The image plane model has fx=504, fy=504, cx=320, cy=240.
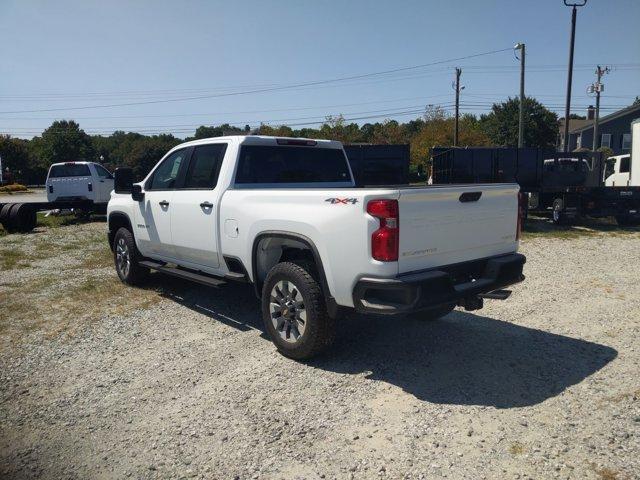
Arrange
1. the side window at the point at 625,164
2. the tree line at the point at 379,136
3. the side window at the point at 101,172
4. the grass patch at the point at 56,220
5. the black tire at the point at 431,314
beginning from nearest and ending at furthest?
the black tire at the point at 431,314 → the grass patch at the point at 56,220 → the side window at the point at 101,172 → the side window at the point at 625,164 → the tree line at the point at 379,136

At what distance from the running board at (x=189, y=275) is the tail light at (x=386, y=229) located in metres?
2.21

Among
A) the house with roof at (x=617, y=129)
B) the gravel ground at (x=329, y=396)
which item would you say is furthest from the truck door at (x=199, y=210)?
the house with roof at (x=617, y=129)

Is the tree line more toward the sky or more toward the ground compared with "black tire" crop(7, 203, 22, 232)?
more toward the sky

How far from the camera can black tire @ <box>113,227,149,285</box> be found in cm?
730

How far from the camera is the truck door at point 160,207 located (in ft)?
20.6

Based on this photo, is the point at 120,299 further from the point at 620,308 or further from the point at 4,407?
the point at 620,308

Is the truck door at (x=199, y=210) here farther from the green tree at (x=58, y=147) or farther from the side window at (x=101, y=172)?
the green tree at (x=58, y=147)

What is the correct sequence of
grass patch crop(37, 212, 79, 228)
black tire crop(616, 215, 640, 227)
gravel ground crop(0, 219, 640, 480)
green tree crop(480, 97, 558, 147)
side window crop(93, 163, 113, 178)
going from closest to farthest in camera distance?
gravel ground crop(0, 219, 640, 480)
black tire crop(616, 215, 640, 227)
grass patch crop(37, 212, 79, 228)
side window crop(93, 163, 113, 178)
green tree crop(480, 97, 558, 147)

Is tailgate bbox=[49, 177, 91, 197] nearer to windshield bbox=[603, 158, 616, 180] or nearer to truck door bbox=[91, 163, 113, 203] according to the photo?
truck door bbox=[91, 163, 113, 203]

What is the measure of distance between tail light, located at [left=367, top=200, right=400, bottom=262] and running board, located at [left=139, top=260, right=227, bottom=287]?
2.21 metres

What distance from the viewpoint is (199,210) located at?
5.66 metres

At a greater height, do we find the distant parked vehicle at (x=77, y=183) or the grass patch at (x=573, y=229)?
the distant parked vehicle at (x=77, y=183)

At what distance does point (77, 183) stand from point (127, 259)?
10278 millimetres

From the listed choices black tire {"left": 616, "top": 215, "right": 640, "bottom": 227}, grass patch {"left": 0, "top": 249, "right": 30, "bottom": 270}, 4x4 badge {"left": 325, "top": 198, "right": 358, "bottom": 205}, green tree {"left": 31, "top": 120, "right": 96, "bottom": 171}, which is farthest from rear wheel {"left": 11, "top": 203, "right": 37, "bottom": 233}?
green tree {"left": 31, "top": 120, "right": 96, "bottom": 171}
